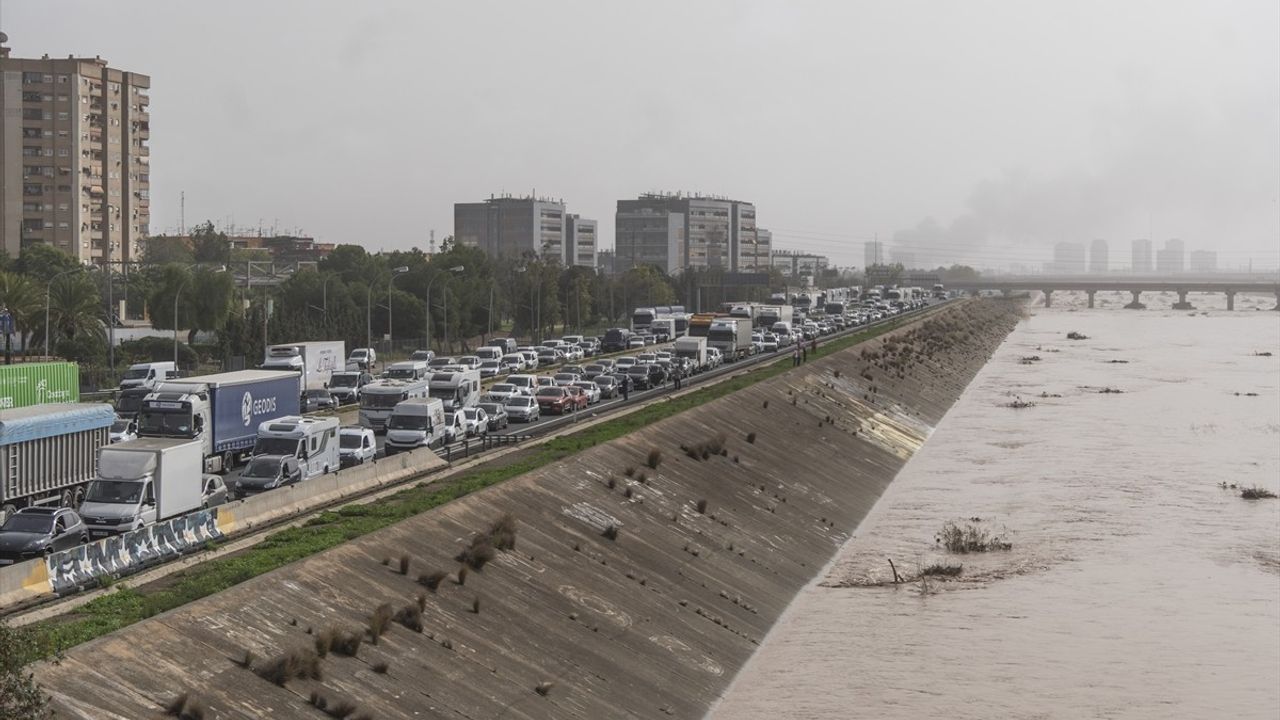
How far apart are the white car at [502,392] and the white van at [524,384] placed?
0.23 metres

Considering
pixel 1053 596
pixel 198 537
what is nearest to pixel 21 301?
pixel 198 537

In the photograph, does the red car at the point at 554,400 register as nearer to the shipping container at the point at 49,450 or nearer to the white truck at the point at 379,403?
the white truck at the point at 379,403

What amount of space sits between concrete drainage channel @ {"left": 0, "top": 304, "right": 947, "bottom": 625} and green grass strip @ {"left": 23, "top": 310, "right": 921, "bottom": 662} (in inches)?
23.9

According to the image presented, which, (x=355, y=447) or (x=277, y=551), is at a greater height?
(x=355, y=447)

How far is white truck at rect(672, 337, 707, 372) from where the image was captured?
91.1m

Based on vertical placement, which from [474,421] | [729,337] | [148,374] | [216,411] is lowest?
[474,421]

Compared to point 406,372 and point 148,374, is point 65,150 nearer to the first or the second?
point 148,374

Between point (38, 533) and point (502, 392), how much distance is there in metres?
33.7

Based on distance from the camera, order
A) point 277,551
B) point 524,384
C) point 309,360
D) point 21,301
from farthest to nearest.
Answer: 1. point 21,301
2. point 309,360
3. point 524,384
4. point 277,551

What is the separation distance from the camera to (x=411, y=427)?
157 feet

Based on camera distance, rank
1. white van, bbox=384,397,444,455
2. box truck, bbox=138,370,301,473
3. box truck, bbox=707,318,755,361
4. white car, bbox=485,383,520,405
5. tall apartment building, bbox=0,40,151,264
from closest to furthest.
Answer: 1. box truck, bbox=138,370,301,473
2. white van, bbox=384,397,444,455
3. white car, bbox=485,383,520,405
4. box truck, bbox=707,318,755,361
5. tall apartment building, bbox=0,40,151,264

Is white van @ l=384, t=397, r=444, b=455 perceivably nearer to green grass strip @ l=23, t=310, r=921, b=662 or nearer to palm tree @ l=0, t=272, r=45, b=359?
green grass strip @ l=23, t=310, r=921, b=662

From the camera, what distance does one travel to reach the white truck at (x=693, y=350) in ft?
299

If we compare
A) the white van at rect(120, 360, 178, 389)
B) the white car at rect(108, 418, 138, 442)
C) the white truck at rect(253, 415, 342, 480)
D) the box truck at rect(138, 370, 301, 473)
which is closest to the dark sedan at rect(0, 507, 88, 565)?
the white truck at rect(253, 415, 342, 480)
